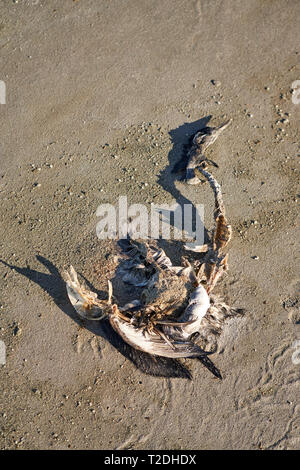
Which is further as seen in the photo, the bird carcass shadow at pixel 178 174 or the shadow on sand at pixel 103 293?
the bird carcass shadow at pixel 178 174

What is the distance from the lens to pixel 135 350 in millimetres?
5301

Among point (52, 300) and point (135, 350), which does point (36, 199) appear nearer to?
point (52, 300)

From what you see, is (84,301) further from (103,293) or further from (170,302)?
(170,302)

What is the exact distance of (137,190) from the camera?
19.2ft

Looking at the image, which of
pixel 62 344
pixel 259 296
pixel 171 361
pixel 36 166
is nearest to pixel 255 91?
pixel 259 296

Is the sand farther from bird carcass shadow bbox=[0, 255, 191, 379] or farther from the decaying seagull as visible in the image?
the decaying seagull

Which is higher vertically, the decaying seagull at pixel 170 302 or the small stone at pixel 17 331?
the small stone at pixel 17 331

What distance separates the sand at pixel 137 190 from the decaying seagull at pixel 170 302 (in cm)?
28

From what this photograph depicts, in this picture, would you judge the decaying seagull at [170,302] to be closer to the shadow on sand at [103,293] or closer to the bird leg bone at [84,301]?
the bird leg bone at [84,301]

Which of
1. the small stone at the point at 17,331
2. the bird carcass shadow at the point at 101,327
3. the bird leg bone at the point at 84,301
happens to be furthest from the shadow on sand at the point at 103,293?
the small stone at the point at 17,331

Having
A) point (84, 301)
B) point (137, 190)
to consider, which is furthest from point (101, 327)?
point (137, 190)

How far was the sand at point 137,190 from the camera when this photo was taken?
209 inches
